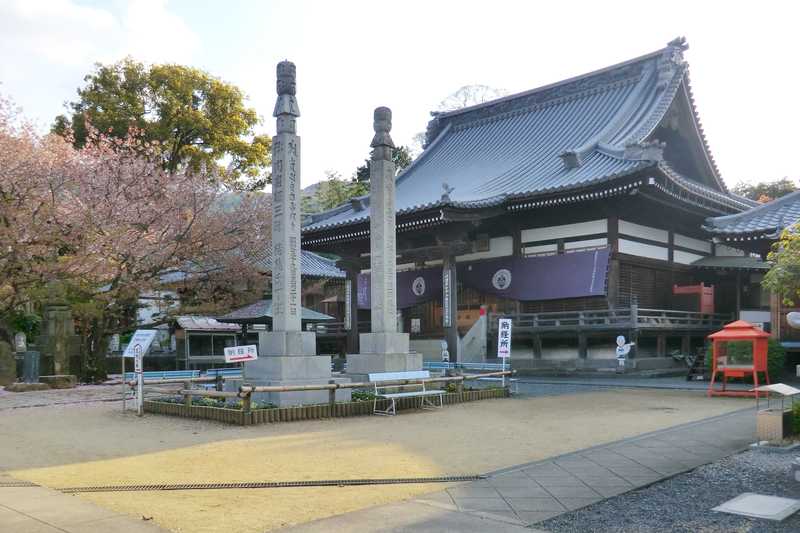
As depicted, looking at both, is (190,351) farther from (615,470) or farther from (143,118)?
(615,470)

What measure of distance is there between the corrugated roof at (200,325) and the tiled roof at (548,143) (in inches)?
234

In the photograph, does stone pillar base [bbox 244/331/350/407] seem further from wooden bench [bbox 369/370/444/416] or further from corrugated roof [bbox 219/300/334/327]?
corrugated roof [bbox 219/300/334/327]

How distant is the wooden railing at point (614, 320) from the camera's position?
812 inches

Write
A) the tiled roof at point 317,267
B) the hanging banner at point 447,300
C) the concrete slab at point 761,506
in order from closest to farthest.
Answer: the concrete slab at point 761,506
the hanging banner at point 447,300
the tiled roof at point 317,267

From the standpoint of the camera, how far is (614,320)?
68.9 feet

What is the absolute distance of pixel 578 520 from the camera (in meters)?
5.37

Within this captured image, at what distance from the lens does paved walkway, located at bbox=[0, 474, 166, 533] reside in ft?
16.2

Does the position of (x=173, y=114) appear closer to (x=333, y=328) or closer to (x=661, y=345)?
(x=333, y=328)

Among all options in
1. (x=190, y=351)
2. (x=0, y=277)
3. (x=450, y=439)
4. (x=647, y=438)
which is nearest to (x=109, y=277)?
(x=0, y=277)

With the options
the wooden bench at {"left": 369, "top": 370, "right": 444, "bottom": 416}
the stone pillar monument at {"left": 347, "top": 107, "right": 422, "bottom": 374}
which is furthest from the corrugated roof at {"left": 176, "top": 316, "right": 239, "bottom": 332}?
the wooden bench at {"left": 369, "top": 370, "right": 444, "bottom": 416}

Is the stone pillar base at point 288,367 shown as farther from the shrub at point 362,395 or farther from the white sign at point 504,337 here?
the white sign at point 504,337

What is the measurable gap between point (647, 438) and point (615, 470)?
2233mm

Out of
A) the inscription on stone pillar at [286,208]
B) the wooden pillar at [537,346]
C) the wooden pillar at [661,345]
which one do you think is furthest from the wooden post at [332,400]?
the wooden pillar at [661,345]

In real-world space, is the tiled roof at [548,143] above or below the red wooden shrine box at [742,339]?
above
